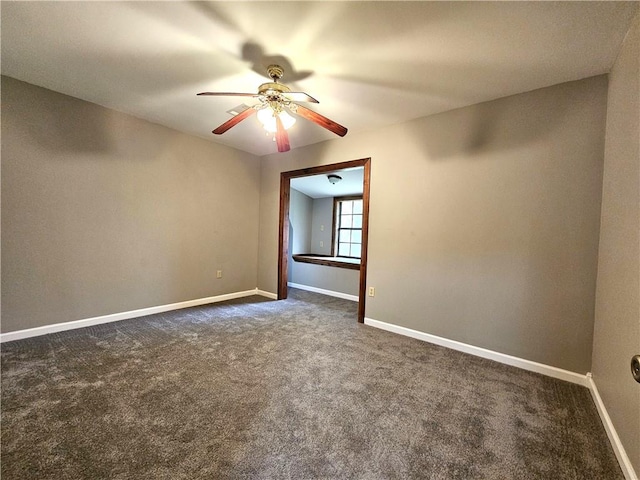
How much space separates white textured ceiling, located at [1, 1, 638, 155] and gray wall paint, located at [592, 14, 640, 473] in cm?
36

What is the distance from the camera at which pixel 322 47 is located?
5.83 feet

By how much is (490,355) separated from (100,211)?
13.7 feet

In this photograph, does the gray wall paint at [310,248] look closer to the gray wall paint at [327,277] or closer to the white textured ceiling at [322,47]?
the gray wall paint at [327,277]

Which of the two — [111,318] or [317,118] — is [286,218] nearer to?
[317,118]

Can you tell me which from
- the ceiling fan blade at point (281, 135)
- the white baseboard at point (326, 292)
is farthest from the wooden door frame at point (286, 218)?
the ceiling fan blade at point (281, 135)

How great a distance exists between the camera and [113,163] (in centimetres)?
288

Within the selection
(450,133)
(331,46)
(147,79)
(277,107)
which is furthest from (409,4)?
(147,79)

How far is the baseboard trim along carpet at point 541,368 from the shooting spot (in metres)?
1.29

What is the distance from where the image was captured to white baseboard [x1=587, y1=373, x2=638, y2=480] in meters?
1.19

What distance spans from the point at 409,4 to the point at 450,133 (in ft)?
4.76

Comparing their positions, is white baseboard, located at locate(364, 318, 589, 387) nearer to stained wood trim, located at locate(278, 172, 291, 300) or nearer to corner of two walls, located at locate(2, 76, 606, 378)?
corner of two walls, located at locate(2, 76, 606, 378)

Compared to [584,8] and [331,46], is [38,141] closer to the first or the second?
[331,46]

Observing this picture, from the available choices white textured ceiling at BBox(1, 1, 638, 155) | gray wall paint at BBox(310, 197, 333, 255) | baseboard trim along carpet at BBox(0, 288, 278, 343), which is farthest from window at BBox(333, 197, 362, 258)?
white textured ceiling at BBox(1, 1, 638, 155)

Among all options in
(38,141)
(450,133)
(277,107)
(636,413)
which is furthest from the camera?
(450,133)
